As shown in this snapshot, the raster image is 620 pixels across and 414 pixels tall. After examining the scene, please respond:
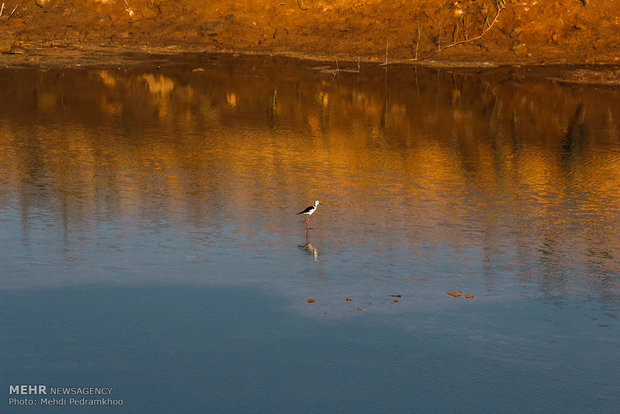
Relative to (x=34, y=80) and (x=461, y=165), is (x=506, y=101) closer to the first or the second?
(x=461, y=165)

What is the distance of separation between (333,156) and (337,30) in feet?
106

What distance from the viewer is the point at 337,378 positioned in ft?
35.9

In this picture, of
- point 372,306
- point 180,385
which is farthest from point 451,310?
point 180,385

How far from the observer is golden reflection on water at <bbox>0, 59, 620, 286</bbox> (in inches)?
712

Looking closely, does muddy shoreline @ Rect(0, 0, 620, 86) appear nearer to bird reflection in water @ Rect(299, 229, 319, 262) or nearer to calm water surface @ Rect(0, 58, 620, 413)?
calm water surface @ Rect(0, 58, 620, 413)

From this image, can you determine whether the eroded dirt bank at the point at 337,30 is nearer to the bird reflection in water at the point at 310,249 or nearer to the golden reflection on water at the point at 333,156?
the golden reflection on water at the point at 333,156

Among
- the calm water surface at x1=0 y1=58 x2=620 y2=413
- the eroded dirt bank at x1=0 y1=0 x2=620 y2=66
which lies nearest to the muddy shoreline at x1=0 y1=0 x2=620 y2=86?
the eroded dirt bank at x1=0 y1=0 x2=620 y2=66

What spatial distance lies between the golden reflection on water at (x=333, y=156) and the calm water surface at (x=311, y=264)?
103 millimetres

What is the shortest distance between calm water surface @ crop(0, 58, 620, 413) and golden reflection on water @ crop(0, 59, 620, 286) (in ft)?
0.34

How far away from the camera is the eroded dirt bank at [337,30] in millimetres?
51781

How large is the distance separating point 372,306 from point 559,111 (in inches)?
935

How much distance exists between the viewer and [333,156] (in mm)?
25344

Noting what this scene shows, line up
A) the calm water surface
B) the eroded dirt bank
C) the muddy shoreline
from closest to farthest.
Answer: the calm water surface, the muddy shoreline, the eroded dirt bank

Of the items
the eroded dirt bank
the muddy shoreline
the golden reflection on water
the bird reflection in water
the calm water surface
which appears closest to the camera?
the calm water surface
